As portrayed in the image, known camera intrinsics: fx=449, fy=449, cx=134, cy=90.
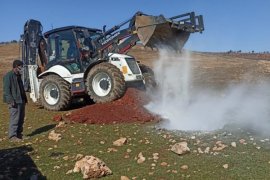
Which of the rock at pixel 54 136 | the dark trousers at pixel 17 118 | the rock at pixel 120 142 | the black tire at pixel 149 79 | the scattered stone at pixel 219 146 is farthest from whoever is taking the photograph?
the black tire at pixel 149 79

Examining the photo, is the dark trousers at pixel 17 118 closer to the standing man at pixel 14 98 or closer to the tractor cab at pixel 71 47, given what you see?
the standing man at pixel 14 98

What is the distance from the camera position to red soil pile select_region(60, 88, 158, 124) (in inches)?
489

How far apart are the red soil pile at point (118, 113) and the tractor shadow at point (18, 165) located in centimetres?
322

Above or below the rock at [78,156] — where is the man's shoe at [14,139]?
below

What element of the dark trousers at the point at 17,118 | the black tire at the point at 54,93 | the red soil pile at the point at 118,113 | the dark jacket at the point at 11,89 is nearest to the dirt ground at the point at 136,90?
the red soil pile at the point at 118,113

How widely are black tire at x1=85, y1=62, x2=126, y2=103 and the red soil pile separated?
36 centimetres

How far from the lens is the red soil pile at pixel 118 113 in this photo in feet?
40.8

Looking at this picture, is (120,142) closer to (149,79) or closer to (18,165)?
(18,165)

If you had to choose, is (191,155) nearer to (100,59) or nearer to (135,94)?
Answer: (135,94)

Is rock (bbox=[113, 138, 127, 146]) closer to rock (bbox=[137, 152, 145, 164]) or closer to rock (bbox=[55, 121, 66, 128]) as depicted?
rock (bbox=[137, 152, 145, 164])

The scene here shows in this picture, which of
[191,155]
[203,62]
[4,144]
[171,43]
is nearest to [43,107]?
[171,43]

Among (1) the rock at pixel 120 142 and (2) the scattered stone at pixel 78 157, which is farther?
(1) the rock at pixel 120 142

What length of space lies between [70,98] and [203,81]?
A: 9.72 m

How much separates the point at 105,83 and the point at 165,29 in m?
2.68
